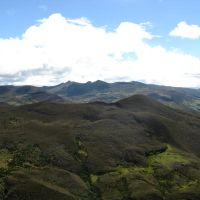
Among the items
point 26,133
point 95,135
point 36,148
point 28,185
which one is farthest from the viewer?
point 95,135

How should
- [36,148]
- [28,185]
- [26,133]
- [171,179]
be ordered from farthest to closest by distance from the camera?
[26,133]
[36,148]
[171,179]
[28,185]

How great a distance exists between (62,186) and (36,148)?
33.0 metres

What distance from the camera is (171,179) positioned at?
478ft

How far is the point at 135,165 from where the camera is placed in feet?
Answer: 520

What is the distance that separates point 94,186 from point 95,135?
5407cm

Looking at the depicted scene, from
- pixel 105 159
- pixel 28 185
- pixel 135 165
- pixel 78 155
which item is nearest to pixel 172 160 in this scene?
pixel 135 165

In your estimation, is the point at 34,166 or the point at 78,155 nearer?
the point at 34,166

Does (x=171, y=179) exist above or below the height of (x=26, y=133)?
below

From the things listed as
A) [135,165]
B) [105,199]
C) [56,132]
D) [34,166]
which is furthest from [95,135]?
[105,199]

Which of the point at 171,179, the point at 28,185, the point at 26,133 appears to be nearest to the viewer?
the point at 28,185

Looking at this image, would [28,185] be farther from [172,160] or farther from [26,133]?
[172,160]

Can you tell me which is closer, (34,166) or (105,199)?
(105,199)

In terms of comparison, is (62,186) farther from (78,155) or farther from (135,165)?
(135,165)

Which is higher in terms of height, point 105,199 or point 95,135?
point 95,135
